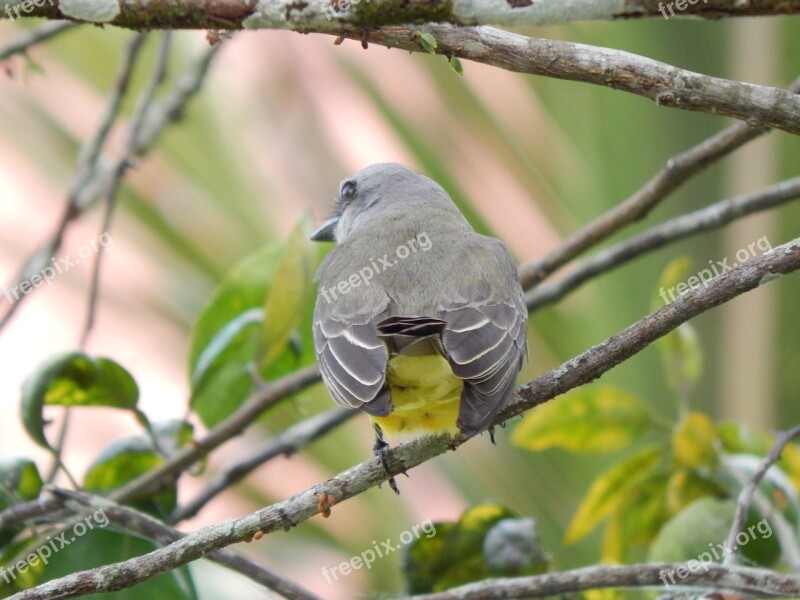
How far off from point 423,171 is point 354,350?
86.8 inches

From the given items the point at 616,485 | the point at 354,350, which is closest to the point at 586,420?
the point at 616,485

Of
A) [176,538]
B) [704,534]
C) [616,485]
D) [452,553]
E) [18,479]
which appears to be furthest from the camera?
[616,485]

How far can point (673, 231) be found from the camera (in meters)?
Answer: 3.50

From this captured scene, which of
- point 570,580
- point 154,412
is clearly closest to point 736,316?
point 570,580

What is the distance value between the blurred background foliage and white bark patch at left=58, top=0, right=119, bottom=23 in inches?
57.5

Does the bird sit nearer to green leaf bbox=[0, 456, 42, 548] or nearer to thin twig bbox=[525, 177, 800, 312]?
thin twig bbox=[525, 177, 800, 312]

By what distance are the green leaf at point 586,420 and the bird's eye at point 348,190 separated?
136 cm

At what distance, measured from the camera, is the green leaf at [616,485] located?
130 inches

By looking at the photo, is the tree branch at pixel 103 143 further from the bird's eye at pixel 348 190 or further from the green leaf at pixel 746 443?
the green leaf at pixel 746 443

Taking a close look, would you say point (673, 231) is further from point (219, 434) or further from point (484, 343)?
point (219, 434)

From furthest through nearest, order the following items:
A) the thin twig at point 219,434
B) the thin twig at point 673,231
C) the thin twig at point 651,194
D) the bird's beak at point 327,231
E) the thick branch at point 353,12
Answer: the bird's beak at point 327,231
the thin twig at point 673,231
the thin twig at point 651,194
the thin twig at point 219,434
the thick branch at point 353,12

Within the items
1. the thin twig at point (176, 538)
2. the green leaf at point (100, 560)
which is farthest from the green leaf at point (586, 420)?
the green leaf at point (100, 560)

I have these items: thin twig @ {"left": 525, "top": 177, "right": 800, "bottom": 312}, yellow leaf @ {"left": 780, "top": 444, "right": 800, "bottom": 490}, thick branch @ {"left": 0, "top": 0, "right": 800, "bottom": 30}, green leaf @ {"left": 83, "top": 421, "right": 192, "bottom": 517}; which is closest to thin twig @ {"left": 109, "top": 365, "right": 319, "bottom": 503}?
green leaf @ {"left": 83, "top": 421, "right": 192, "bottom": 517}

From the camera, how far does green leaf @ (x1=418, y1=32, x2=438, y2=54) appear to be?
199cm
